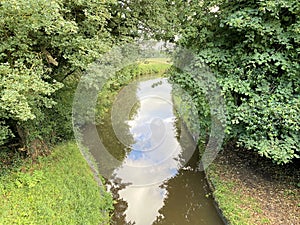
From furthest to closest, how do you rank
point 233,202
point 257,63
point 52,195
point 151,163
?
point 151,163
point 233,202
point 257,63
point 52,195

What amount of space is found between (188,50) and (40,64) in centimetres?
300

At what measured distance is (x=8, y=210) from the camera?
155 inches

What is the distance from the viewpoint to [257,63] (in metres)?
4.78

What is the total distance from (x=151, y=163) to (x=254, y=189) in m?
3.07

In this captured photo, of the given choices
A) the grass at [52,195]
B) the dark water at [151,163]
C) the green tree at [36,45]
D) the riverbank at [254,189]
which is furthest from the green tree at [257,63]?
the grass at [52,195]

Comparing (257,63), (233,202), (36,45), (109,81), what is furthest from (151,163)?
(36,45)

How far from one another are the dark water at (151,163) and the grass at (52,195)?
786 millimetres

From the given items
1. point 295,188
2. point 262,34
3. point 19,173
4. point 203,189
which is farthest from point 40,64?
point 295,188

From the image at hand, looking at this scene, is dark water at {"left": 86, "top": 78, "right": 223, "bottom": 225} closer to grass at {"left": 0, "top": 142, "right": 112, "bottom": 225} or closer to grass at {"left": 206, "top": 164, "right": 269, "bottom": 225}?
grass at {"left": 206, "top": 164, "right": 269, "bottom": 225}

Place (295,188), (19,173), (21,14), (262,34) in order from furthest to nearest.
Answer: (295,188) → (19,173) → (262,34) → (21,14)

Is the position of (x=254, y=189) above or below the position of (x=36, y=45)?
below

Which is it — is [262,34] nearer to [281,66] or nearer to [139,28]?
[281,66]

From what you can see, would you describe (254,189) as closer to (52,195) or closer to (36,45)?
(52,195)

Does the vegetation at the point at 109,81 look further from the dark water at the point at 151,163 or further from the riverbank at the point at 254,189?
the dark water at the point at 151,163
